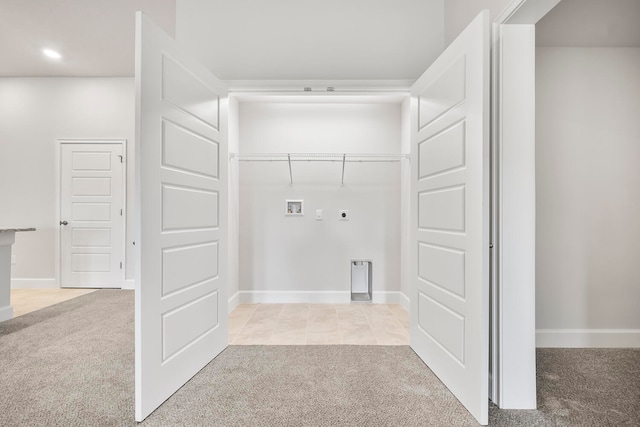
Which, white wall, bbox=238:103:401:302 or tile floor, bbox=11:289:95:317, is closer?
tile floor, bbox=11:289:95:317

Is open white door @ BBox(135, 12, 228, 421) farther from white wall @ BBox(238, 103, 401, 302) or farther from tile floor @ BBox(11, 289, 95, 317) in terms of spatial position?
tile floor @ BBox(11, 289, 95, 317)

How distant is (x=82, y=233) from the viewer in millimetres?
4691

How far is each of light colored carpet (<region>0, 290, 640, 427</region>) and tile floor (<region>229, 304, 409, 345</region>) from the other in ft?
0.63

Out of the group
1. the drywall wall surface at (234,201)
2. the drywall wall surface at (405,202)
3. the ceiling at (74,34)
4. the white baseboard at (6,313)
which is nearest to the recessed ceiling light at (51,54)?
the ceiling at (74,34)

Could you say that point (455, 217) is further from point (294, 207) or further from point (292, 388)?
point (294, 207)

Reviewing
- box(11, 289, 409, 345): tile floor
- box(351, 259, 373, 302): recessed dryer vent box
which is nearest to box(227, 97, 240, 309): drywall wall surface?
box(11, 289, 409, 345): tile floor

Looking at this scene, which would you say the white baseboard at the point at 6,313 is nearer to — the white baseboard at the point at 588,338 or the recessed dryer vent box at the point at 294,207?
the recessed dryer vent box at the point at 294,207

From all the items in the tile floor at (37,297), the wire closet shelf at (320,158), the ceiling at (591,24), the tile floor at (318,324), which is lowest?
the tile floor at (318,324)

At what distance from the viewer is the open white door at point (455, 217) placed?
1.63m

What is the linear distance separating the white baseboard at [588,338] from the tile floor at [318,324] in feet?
3.56

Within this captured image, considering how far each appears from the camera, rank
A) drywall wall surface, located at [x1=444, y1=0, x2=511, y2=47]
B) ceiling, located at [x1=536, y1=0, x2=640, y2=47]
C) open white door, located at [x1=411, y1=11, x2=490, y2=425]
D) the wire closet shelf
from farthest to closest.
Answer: the wire closet shelf, ceiling, located at [x1=536, y1=0, x2=640, y2=47], drywall wall surface, located at [x1=444, y1=0, x2=511, y2=47], open white door, located at [x1=411, y1=11, x2=490, y2=425]

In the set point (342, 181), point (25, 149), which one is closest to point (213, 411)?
point (342, 181)

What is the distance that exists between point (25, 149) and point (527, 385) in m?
6.32

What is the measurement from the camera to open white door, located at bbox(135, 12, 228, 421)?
1663 mm
